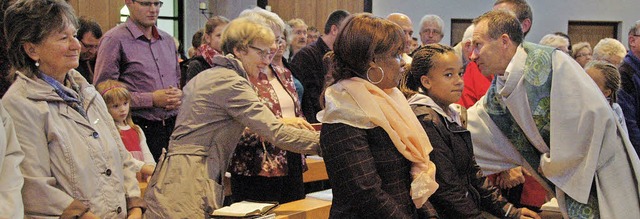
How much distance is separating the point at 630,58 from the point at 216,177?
328 cm

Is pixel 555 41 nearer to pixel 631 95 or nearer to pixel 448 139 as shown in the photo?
pixel 631 95

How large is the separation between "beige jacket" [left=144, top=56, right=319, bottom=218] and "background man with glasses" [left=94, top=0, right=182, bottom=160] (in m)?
1.17

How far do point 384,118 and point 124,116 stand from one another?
2.00 m

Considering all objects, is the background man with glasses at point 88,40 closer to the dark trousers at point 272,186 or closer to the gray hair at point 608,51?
the dark trousers at point 272,186

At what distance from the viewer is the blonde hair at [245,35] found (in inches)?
125

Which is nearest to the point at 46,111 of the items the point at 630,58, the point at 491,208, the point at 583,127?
the point at 491,208

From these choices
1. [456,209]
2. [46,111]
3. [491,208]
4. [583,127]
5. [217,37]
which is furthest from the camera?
[217,37]

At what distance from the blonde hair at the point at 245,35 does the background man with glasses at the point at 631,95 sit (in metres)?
2.59

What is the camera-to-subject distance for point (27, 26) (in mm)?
2393

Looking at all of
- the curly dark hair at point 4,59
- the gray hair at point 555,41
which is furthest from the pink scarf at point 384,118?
the gray hair at point 555,41

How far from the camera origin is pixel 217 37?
472cm

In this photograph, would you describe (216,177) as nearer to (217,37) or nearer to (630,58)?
(217,37)

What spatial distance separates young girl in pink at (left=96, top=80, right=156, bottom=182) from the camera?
3871 millimetres

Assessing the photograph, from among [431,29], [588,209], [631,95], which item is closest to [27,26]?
[588,209]
